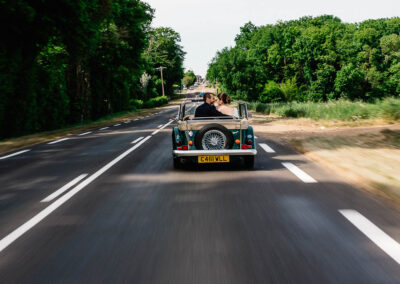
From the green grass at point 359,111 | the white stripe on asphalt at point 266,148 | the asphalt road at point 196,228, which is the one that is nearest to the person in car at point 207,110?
the asphalt road at point 196,228

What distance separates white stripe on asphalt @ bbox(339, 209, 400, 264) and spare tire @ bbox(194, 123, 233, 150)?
3.15 m

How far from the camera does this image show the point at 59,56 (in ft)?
75.7

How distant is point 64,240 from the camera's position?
4145mm

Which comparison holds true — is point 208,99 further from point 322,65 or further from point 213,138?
→ point 322,65

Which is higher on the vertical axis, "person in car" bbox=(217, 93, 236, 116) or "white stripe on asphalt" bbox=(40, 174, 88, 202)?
"person in car" bbox=(217, 93, 236, 116)

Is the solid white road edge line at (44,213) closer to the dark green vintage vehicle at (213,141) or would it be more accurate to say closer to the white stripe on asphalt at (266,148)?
the dark green vintage vehicle at (213,141)

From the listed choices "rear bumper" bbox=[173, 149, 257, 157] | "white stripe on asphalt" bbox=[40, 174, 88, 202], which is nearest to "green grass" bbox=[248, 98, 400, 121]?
"rear bumper" bbox=[173, 149, 257, 157]

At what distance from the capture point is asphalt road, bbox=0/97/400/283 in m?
3.26

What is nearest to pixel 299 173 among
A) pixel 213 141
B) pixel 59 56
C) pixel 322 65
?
pixel 213 141

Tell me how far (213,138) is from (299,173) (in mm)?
1720

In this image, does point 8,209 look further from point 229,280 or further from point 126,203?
point 229,280

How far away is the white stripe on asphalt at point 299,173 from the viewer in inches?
270

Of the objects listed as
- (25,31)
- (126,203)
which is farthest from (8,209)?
(25,31)

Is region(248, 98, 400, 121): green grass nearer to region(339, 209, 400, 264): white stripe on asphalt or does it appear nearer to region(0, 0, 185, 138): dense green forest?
region(0, 0, 185, 138): dense green forest
